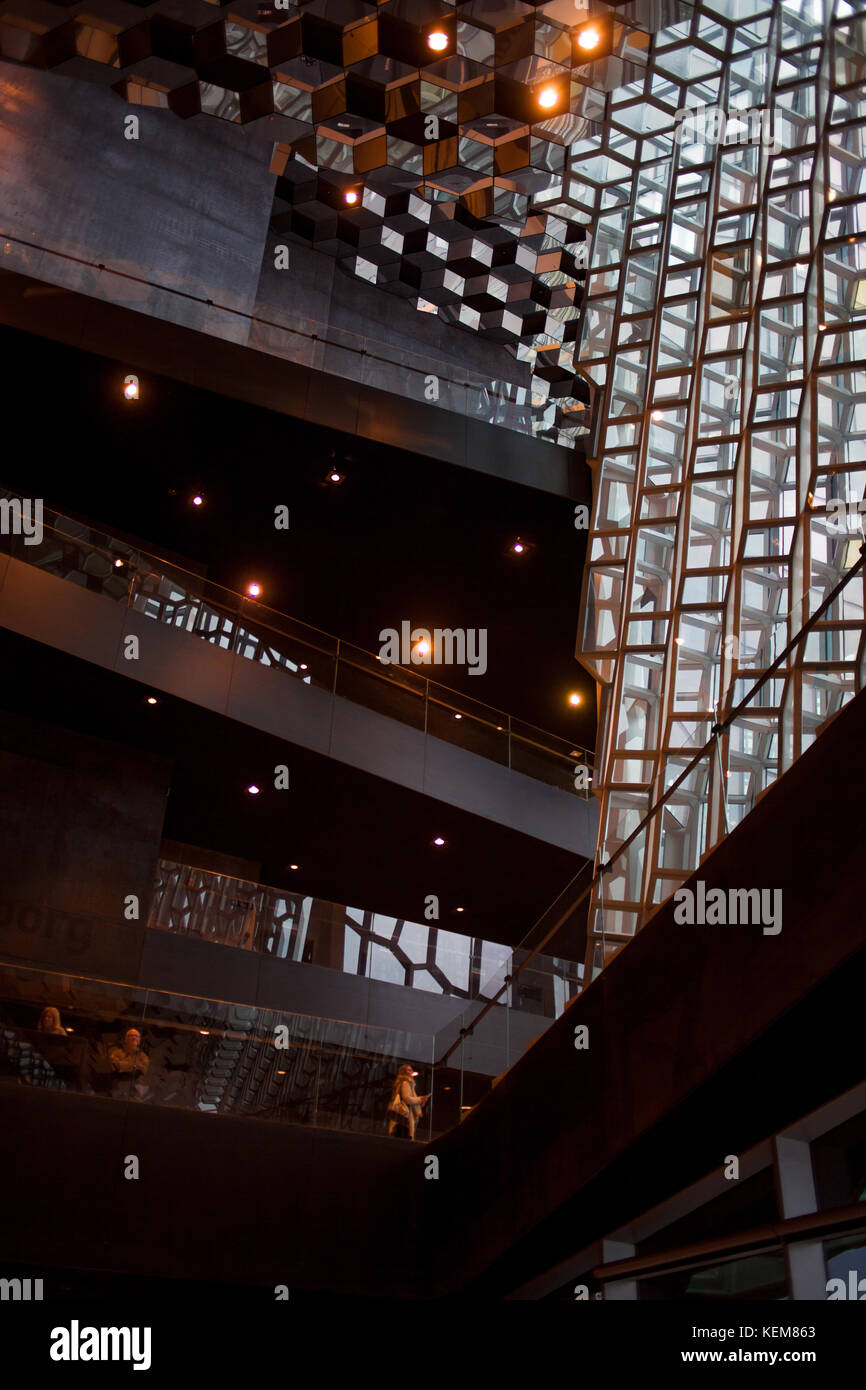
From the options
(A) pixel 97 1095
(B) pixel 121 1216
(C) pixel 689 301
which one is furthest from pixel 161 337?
(B) pixel 121 1216

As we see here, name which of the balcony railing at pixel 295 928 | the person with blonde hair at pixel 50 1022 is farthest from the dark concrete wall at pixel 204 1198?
the balcony railing at pixel 295 928

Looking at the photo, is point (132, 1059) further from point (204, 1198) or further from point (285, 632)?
point (285, 632)

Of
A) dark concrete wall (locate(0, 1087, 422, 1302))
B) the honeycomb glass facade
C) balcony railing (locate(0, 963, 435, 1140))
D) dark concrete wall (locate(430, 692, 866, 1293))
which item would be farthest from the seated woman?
the honeycomb glass facade

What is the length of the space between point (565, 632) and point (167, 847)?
7.74 meters

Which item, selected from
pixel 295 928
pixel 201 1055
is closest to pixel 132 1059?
pixel 201 1055

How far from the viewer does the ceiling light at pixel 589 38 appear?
1401cm

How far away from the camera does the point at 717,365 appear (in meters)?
15.4

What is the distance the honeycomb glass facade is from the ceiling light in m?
1.76

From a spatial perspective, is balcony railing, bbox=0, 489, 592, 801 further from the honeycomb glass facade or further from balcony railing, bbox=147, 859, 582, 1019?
balcony railing, bbox=147, 859, 582, 1019

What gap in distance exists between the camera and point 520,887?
64.5ft

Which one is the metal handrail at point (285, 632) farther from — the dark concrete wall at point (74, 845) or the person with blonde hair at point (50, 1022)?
the person with blonde hair at point (50, 1022)

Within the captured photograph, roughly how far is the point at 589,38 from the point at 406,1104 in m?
12.9
